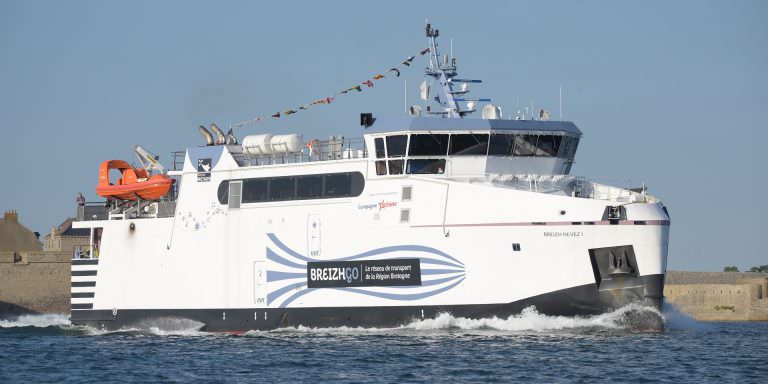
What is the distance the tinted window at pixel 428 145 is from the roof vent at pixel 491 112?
4.77 ft

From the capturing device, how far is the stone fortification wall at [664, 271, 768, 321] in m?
56.6

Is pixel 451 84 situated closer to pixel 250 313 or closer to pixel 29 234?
pixel 250 313

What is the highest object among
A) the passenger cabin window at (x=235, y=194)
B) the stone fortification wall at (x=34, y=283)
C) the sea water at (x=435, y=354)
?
the passenger cabin window at (x=235, y=194)

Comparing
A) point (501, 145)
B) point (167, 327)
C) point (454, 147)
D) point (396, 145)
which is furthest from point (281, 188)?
point (501, 145)

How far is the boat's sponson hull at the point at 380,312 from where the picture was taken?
32250 millimetres

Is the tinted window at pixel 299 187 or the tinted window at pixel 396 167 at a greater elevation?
the tinted window at pixel 396 167

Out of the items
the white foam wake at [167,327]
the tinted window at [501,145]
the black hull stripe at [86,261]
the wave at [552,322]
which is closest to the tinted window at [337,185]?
the wave at [552,322]

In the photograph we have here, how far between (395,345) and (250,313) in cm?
739

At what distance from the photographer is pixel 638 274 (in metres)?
32.1

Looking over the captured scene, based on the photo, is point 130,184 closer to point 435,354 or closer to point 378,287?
point 378,287

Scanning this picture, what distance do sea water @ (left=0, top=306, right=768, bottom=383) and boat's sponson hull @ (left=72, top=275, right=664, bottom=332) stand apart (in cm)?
24

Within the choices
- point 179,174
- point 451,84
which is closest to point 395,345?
point 451,84

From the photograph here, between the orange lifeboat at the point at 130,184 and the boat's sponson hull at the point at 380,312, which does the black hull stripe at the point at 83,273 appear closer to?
the boat's sponson hull at the point at 380,312

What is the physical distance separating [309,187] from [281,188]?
1102mm
